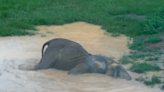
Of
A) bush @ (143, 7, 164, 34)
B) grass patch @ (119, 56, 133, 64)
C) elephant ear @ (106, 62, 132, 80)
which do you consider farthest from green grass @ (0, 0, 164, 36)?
elephant ear @ (106, 62, 132, 80)

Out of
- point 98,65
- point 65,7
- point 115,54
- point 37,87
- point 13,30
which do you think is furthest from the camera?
point 65,7

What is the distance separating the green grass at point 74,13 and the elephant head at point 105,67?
12.3ft

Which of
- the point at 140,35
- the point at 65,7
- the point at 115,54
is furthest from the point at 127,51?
the point at 65,7

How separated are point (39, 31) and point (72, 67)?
13.1 ft

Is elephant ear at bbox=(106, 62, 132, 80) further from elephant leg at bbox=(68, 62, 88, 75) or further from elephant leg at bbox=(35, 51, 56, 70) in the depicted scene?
elephant leg at bbox=(35, 51, 56, 70)

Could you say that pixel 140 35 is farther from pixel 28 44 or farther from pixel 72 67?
pixel 72 67

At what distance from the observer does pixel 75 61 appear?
8.20 metres

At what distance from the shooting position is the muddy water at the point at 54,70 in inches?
291

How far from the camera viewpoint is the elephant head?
788cm

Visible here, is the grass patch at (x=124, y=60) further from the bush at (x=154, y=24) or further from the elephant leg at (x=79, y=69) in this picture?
the bush at (x=154, y=24)

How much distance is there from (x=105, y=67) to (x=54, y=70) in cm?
103

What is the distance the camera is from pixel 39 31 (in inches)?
474

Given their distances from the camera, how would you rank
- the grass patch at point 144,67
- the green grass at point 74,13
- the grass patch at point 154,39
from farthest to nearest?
the green grass at point 74,13 < the grass patch at point 154,39 < the grass patch at point 144,67

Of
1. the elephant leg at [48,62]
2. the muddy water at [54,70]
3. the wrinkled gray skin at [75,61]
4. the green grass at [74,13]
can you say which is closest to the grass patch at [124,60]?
the muddy water at [54,70]
